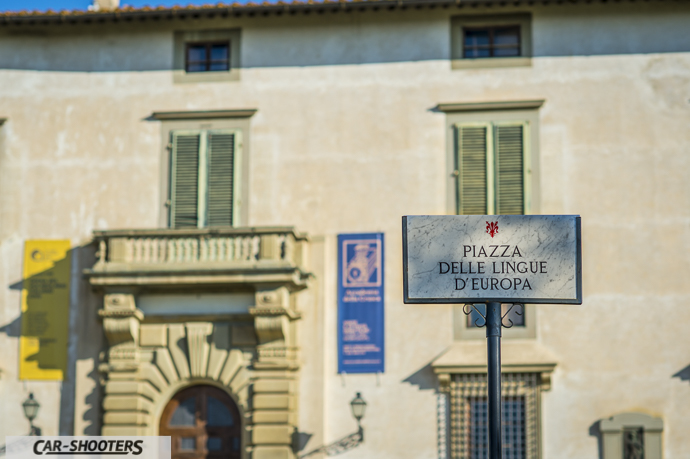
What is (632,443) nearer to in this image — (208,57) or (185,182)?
(185,182)

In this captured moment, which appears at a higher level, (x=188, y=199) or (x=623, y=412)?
(x=188, y=199)

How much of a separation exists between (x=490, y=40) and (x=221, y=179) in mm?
5783

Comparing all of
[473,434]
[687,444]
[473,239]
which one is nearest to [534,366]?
[473,434]

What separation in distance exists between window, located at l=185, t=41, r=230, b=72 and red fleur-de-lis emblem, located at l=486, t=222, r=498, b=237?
12.8 metres

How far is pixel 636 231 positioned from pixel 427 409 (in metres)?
5.00

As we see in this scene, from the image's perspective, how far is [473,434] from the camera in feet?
63.8

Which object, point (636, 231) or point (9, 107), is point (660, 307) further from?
point (9, 107)

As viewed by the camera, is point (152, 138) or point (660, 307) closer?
point (660, 307)

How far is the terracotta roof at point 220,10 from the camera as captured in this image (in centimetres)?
2020

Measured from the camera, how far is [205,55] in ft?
69.7

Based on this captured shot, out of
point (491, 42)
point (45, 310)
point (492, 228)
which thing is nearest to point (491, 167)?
point (491, 42)

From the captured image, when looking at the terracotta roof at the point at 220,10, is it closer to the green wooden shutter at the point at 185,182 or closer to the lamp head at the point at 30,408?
the green wooden shutter at the point at 185,182

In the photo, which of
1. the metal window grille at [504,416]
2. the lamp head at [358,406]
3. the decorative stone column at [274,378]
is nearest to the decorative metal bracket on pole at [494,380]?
the decorative stone column at [274,378]

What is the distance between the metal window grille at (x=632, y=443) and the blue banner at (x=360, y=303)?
4.50 meters
